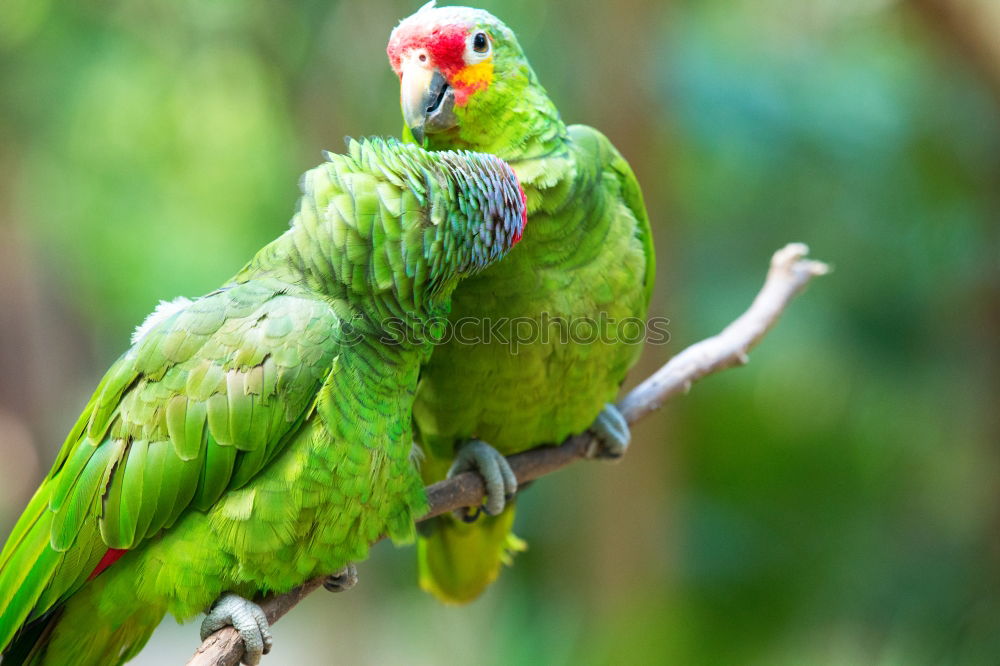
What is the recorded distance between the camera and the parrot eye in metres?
1.81

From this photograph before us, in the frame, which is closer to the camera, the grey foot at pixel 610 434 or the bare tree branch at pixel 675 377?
the bare tree branch at pixel 675 377

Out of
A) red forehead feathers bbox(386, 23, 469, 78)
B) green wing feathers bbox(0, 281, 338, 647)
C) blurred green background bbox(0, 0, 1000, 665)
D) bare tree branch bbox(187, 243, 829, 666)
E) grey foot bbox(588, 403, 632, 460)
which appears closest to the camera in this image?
green wing feathers bbox(0, 281, 338, 647)

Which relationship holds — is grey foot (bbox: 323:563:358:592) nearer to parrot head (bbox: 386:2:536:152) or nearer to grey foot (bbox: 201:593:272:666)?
grey foot (bbox: 201:593:272:666)

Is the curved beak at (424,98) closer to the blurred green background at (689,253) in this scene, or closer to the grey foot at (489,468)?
the grey foot at (489,468)

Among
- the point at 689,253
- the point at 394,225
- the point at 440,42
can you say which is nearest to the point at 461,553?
the point at 394,225

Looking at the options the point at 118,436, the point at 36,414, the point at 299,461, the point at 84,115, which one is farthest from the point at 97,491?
the point at 84,115

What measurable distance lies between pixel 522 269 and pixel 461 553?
0.91 m

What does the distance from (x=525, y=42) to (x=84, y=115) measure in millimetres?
2212

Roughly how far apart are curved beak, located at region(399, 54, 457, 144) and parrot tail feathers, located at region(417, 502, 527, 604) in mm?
1021

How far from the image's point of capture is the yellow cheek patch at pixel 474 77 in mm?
1784

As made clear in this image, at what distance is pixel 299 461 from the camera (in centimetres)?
156
